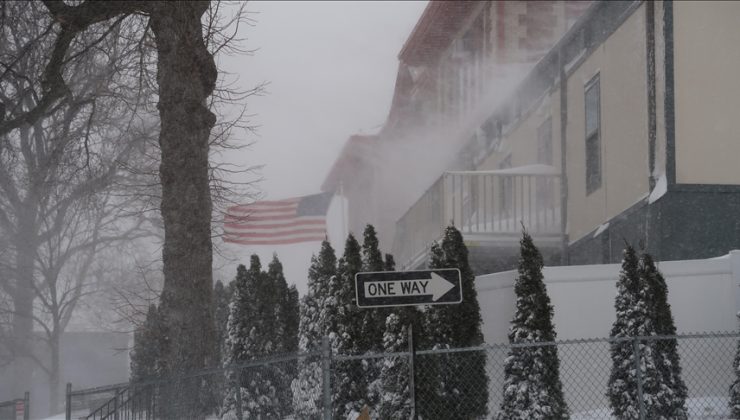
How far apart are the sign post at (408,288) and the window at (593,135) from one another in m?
9.48

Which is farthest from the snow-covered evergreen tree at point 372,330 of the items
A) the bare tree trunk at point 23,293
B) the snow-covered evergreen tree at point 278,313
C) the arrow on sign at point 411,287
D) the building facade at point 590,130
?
the bare tree trunk at point 23,293

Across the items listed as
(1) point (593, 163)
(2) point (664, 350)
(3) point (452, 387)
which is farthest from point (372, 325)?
(1) point (593, 163)

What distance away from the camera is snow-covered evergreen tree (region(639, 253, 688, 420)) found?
1206 centimetres

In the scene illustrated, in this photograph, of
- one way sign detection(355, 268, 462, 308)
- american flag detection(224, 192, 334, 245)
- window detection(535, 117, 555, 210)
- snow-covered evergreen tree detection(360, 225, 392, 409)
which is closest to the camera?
one way sign detection(355, 268, 462, 308)

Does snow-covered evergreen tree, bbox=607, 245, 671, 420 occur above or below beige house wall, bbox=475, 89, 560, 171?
below

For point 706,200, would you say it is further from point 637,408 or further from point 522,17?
point 522,17

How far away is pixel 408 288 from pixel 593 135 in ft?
33.6

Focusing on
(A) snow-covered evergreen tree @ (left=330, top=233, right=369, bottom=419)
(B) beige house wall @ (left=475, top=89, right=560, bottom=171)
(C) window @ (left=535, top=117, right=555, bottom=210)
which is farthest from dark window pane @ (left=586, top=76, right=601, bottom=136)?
(A) snow-covered evergreen tree @ (left=330, top=233, right=369, bottom=419)

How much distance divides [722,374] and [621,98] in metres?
5.25

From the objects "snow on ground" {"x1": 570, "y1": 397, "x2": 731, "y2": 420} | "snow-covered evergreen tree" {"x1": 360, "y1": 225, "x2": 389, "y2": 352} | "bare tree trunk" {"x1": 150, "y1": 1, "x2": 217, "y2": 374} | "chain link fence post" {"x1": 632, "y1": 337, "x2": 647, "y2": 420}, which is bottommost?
"snow on ground" {"x1": 570, "y1": 397, "x2": 731, "y2": 420}

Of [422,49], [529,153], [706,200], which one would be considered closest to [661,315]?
[706,200]

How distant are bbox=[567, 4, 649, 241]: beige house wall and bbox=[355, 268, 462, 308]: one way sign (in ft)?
24.9

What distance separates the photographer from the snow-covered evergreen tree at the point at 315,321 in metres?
Result: 15.6

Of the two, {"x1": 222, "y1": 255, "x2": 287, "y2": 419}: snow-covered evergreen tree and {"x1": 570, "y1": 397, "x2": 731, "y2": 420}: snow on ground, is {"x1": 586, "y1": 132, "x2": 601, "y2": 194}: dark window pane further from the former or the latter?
{"x1": 222, "y1": 255, "x2": 287, "y2": 419}: snow-covered evergreen tree
